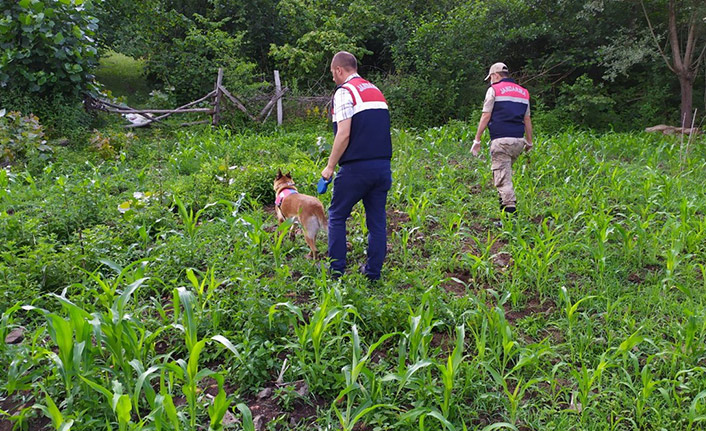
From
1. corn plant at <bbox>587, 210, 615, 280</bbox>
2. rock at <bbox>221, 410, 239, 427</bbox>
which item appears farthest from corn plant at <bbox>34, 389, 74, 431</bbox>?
corn plant at <bbox>587, 210, 615, 280</bbox>

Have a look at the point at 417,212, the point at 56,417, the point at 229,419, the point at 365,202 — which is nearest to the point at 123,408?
the point at 56,417

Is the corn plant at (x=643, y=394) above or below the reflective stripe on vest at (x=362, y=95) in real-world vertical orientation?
below

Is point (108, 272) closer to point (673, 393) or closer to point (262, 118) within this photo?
point (673, 393)

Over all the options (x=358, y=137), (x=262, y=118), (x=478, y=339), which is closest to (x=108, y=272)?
(x=358, y=137)

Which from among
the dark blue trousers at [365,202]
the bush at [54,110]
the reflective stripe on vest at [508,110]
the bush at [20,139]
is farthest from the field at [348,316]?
the bush at [54,110]

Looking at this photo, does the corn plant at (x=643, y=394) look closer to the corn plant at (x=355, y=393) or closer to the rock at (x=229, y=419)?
the corn plant at (x=355, y=393)

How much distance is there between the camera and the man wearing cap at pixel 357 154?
144 inches

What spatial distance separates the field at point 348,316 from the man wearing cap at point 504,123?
0.34 m

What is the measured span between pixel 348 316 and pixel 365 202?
3.40 feet

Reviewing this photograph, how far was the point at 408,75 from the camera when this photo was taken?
535 inches

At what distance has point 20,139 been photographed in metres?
7.00

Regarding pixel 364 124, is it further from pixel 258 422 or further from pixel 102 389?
pixel 102 389

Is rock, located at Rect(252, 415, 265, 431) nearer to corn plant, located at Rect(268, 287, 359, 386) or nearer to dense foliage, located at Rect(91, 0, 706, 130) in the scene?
corn plant, located at Rect(268, 287, 359, 386)

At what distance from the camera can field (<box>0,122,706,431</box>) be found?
2477 mm
